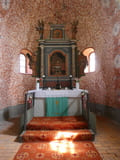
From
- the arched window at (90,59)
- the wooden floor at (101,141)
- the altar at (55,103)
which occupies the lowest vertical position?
the wooden floor at (101,141)

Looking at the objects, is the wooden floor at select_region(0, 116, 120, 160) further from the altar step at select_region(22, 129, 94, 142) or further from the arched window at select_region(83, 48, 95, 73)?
the arched window at select_region(83, 48, 95, 73)

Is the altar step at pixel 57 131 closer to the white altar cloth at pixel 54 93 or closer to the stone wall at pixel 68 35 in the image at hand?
the white altar cloth at pixel 54 93

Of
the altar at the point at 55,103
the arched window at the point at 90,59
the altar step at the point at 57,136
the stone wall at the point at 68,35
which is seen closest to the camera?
the altar step at the point at 57,136

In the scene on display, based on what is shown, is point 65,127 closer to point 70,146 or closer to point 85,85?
point 70,146

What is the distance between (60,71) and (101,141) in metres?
4.84

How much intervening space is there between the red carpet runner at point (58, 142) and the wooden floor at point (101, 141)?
22 cm

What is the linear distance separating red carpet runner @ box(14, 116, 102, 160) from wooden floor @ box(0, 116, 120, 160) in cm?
22

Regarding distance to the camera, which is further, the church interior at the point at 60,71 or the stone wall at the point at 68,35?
the stone wall at the point at 68,35

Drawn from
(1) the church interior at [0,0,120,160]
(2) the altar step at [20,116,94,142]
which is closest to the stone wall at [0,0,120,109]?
(1) the church interior at [0,0,120,160]

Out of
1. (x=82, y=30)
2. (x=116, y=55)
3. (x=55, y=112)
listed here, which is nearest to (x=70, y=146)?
(x=55, y=112)

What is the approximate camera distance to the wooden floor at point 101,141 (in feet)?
10.6

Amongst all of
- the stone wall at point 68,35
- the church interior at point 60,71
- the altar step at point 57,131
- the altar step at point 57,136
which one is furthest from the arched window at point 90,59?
the altar step at point 57,136

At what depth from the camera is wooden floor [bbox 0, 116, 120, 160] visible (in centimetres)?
323

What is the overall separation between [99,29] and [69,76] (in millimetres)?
3618
